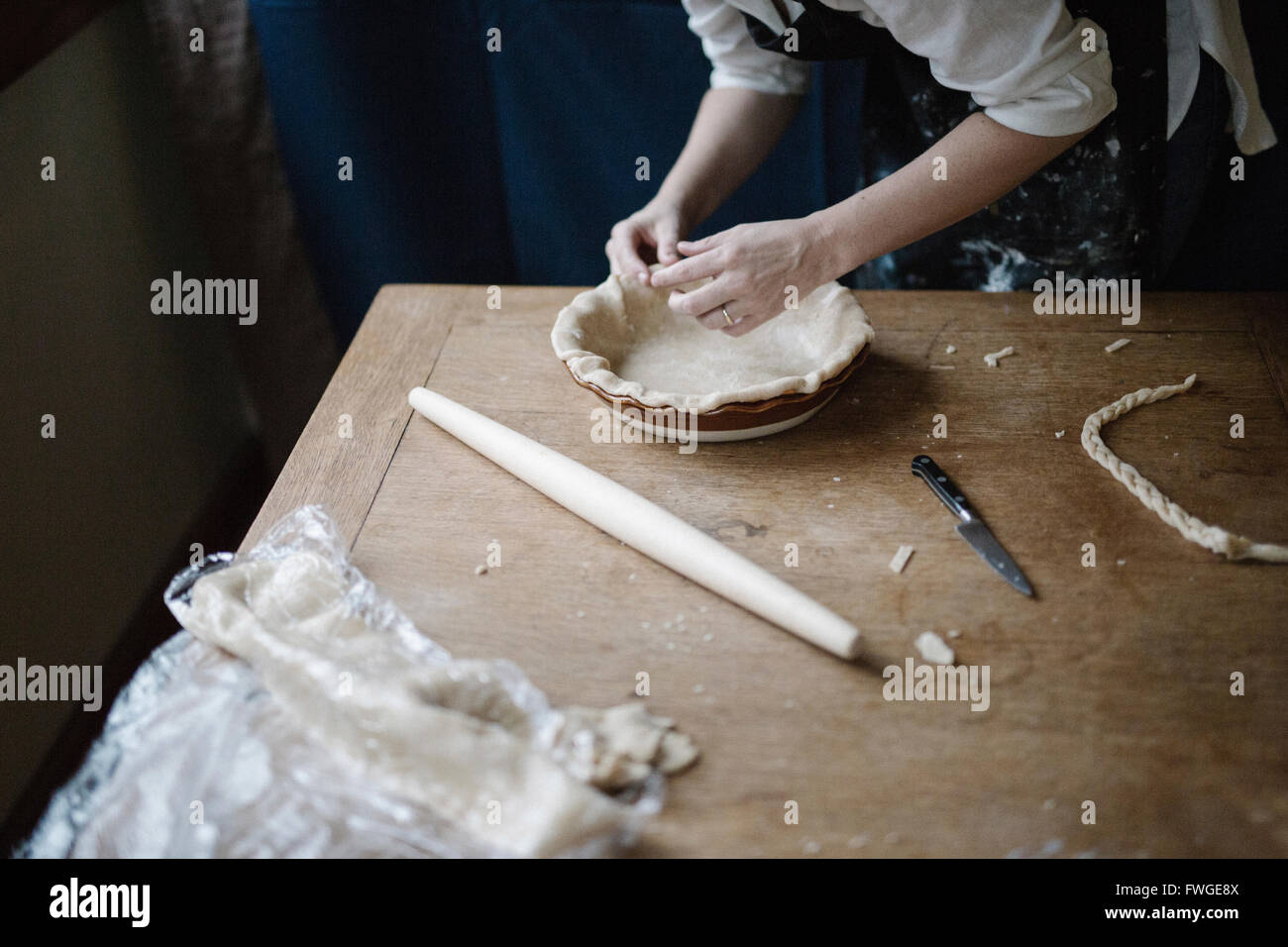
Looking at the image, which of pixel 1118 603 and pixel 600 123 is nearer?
pixel 1118 603

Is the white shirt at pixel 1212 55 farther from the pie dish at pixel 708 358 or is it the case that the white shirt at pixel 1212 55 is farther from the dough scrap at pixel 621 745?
the dough scrap at pixel 621 745

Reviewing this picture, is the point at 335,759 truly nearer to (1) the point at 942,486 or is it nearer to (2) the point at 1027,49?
(1) the point at 942,486

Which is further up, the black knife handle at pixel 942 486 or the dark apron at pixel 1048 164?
the dark apron at pixel 1048 164

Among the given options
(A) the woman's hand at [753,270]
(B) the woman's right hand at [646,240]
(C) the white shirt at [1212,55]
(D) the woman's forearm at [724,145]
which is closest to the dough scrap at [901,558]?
(A) the woman's hand at [753,270]

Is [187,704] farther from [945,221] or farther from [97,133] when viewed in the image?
[97,133]

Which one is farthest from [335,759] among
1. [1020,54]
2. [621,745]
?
[1020,54]

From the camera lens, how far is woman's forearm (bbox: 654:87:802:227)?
56.1 inches

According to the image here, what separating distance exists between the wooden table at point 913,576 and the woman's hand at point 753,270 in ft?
0.49


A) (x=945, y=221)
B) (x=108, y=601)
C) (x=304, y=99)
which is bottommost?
(x=108, y=601)

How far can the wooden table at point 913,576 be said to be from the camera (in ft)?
2.42

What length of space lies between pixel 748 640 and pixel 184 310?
180 centimetres

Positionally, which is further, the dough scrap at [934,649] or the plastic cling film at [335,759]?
the dough scrap at [934,649]
